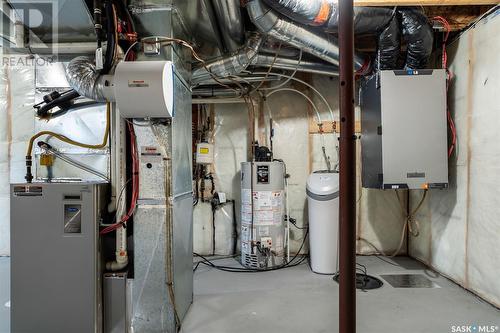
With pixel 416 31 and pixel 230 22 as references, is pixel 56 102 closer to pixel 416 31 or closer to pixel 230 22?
pixel 230 22

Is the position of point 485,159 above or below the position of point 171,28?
below

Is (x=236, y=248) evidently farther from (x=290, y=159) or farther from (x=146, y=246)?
(x=146, y=246)

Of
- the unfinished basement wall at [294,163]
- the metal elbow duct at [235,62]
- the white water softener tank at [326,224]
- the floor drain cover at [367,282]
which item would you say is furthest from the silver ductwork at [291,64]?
the floor drain cover at [367,282]

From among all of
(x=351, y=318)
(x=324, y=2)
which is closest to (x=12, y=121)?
(x=324, y=2)

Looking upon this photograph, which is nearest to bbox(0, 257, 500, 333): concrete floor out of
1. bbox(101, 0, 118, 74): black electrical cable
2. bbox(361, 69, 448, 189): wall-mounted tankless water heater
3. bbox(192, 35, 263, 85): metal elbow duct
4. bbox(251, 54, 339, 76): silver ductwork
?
bbox(361, 69, 448, 189): wall-mounted tankless water heater

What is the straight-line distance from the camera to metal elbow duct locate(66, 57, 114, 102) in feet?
6.50

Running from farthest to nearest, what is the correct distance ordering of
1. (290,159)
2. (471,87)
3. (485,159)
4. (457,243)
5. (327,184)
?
(290,159), (327,184), (457,243), (471,87), (485,159)

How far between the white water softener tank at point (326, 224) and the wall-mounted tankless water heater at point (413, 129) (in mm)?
537

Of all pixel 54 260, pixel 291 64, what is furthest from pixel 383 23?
pixel 54 260

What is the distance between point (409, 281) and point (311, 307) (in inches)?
46.1

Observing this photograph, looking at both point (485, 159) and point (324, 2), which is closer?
point (324, 2)

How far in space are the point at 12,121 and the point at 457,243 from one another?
4959mm

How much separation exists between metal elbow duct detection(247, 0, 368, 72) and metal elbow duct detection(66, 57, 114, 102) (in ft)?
3.81

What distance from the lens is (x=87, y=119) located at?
252 cm
